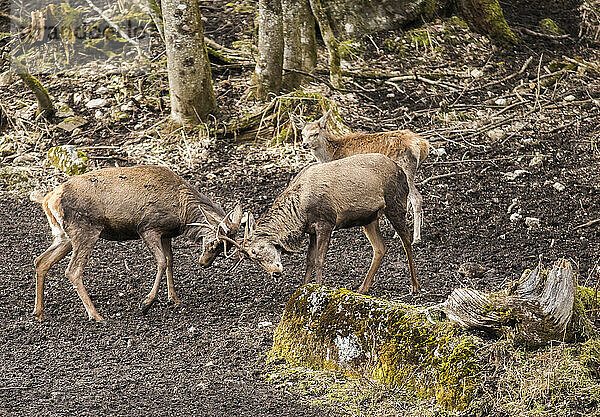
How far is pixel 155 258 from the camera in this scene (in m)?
7.64

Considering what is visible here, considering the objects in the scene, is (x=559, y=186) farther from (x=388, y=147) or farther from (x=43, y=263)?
(x=43, y=263)

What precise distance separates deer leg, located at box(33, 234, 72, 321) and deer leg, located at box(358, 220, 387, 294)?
2.99 m

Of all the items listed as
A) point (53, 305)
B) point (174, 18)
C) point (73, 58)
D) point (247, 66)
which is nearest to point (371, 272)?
point (53, 305)

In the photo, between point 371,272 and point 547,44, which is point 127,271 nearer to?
point 371,272

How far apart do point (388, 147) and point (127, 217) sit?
3557 mm

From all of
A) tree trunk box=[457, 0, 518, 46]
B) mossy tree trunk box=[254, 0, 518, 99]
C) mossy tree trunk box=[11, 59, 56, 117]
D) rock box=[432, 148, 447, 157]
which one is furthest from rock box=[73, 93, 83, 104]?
tree trunk box=[457, 0, 518, 46]

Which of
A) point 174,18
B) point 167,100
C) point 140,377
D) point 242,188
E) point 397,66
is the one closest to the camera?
point 140,377

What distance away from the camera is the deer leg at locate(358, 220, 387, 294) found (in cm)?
789

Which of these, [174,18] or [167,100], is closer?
[174,18]

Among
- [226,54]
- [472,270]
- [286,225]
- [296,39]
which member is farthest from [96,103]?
[472,270]

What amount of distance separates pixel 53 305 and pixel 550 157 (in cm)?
721

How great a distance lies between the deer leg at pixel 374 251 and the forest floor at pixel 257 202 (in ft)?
0.59

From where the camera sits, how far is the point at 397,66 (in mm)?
14359

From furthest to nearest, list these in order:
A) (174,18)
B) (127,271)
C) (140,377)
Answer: (174,18) < (127,271) < (140,377)
